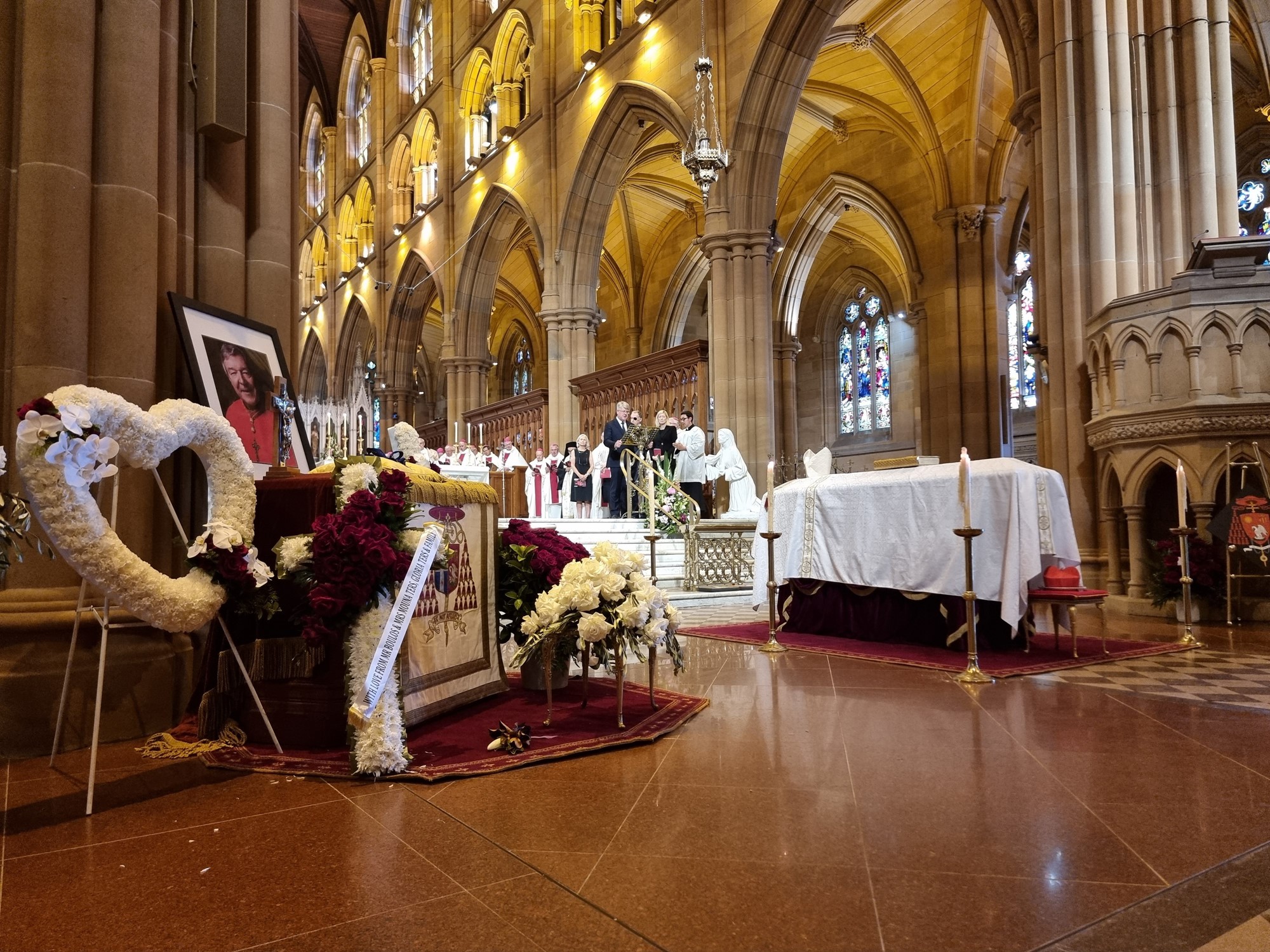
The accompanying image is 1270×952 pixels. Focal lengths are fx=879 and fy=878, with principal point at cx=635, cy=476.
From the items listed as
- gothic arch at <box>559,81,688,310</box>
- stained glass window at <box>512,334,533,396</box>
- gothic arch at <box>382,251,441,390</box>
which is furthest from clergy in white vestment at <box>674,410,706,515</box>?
stained glass window at <box>512,334,533,396</box>

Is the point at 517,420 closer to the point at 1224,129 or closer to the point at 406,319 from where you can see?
the point at 406,319

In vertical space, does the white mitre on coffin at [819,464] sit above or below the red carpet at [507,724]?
above

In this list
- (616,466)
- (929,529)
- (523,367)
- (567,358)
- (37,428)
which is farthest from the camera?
(523,367)

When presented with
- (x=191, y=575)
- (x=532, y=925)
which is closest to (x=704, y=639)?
(x=191, y=575)

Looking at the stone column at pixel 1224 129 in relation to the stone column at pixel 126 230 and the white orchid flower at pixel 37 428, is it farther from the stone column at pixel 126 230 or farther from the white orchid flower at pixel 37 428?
the white orchid flower at pixel 37 428

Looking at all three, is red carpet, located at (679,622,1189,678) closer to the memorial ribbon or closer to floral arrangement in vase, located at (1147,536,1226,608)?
floral arrangement in vase, located at (1147,536,1226,608)

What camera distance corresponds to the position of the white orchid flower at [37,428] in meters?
2.63

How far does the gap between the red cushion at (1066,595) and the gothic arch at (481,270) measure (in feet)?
56.6

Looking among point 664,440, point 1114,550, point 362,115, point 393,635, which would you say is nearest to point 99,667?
point 393,635

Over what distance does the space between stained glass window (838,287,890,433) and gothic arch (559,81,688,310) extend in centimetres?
965

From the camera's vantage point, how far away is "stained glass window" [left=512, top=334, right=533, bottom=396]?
3278 centimetres

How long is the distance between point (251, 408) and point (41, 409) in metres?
1.96

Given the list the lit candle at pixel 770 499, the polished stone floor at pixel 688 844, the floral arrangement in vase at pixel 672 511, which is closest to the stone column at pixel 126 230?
the polished stone floor at pixel 688 844

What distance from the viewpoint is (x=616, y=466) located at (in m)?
14.8
